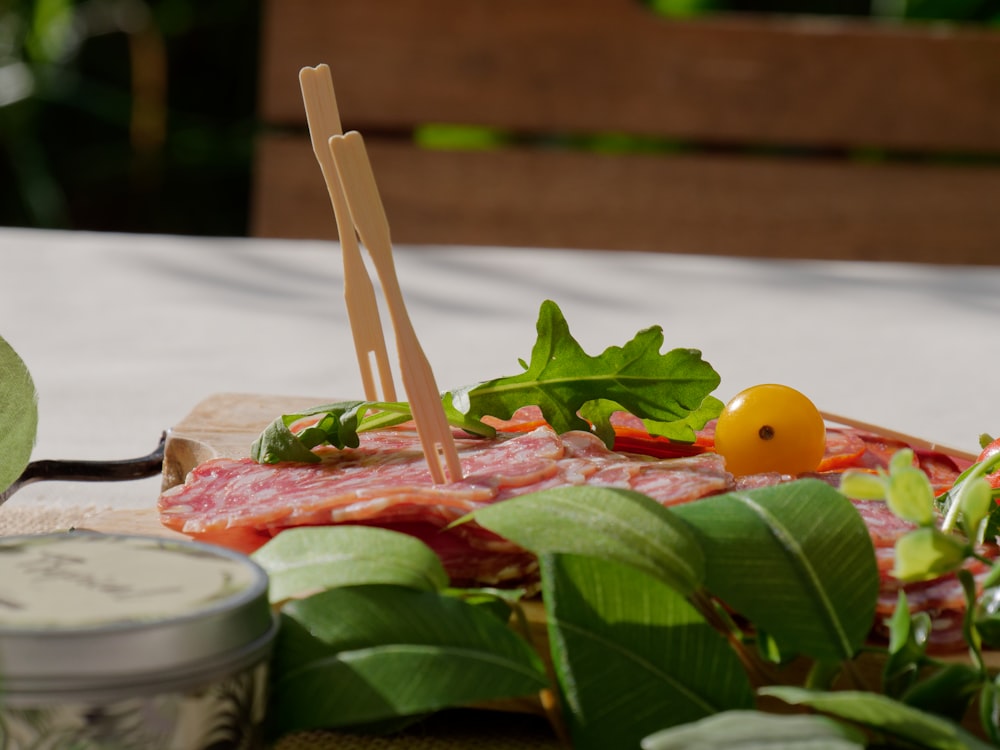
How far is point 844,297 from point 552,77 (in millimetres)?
1660

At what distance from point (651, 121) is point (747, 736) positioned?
9.87 feet

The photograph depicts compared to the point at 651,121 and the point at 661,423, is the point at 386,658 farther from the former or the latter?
the point at 651,121

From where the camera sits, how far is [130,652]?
→ 1.06ft

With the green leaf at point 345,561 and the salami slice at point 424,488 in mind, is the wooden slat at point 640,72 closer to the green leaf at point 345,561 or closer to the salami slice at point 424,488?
the salami slice at point 424,488

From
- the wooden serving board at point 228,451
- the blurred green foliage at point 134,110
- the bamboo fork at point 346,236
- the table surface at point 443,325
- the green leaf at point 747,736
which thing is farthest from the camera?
the blurred green foliage at point 134,110

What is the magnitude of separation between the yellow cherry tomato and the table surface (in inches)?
14.3

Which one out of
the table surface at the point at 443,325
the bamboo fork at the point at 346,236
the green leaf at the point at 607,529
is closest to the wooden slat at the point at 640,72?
the table surface at the point at 443,325

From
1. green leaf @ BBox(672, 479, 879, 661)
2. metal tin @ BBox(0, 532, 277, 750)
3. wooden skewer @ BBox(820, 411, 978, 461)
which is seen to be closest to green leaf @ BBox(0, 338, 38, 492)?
metal tin @ BBox(0, 532, 277, 750)

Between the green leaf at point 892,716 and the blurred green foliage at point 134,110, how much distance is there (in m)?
3.60

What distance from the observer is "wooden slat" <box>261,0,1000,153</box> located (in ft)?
10.3

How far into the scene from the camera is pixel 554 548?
402 millimetres

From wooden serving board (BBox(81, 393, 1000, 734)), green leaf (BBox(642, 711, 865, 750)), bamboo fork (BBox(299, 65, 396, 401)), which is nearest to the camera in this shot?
green leaf (BBox(642, 711, 865, 750))

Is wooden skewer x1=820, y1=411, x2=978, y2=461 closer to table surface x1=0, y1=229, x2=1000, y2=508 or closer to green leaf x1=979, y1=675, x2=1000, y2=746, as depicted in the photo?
table surface x1=0, y1=229, x2=1000, y2=508

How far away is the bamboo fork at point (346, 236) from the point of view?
583 millimetres
